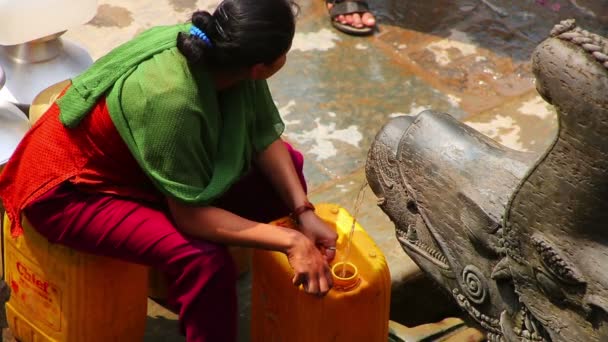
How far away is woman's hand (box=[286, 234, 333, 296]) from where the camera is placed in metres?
2.86

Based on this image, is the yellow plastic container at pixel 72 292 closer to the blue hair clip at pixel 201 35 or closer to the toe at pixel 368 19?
the blue hair clip at pixel 201 35

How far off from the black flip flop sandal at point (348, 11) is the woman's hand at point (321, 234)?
2.37 m

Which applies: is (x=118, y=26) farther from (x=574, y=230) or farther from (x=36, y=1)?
(x=574, y=230)

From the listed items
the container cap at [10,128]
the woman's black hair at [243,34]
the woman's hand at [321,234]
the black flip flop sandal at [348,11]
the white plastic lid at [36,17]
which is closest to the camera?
the woman's black hair at [243,34]

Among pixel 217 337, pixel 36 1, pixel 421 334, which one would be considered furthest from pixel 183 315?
pixel 36 1

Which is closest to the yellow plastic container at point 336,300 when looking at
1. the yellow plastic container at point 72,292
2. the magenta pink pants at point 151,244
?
the magenta pink pants at point 151,244

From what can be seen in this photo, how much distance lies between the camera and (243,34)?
277cm

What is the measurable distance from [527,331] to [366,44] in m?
2.69

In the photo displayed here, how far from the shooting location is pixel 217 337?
3088mm

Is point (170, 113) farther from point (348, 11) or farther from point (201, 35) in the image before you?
point (348, 11)

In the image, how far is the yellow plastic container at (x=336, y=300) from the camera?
2.94 metres

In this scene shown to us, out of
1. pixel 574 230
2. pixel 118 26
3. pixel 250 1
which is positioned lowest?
pixel 118 26

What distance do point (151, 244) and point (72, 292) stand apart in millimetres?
338

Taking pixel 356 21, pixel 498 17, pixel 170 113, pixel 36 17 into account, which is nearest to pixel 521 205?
pixel 170 113
